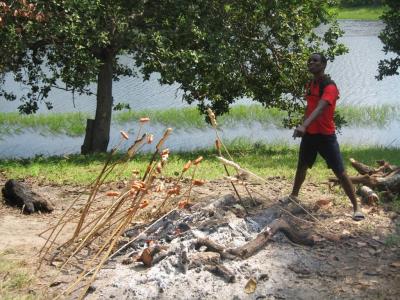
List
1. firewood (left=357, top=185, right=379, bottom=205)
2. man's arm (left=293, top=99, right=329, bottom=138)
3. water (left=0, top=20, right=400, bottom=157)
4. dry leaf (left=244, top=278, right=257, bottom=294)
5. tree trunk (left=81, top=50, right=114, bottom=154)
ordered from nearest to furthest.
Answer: dry leaf (left=244, top=278, right=257, bottom=294) → man's arm (left=293, top=99, right=329, bottom=138) → firewood (left=357, top=185, right=379, bottom=205) → tree trunk (left=81, top=50, right=114, bottom=154) → water (left=0, top=20, right=400, bottom=157)

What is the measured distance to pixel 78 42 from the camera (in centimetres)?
1102

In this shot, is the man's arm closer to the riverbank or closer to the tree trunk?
the riverbank

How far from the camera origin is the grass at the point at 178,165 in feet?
30.5

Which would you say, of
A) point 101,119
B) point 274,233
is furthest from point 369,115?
point 274,233

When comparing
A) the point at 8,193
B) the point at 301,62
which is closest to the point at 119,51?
the point at 301,62

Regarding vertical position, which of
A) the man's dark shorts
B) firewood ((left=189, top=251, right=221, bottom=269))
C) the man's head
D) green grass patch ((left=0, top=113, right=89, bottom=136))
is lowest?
green grass patch ((left=0, top=113, right=89, bottom=136))

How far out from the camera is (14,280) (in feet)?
16.8

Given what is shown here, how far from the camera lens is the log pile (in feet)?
23.2

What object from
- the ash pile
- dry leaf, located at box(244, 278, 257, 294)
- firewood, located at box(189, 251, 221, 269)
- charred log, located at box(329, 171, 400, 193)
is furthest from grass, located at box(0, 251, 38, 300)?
charred log, located at box(329, 171, 400, 193)

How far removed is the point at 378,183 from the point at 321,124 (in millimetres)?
1552

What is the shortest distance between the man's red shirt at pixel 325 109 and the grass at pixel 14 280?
298 centimetres

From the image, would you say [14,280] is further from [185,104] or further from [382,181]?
[185,104]

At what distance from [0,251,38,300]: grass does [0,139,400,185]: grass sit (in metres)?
3.62

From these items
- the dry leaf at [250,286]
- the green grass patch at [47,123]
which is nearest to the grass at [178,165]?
the dry leaf at [250,286]
